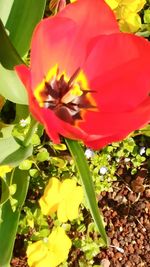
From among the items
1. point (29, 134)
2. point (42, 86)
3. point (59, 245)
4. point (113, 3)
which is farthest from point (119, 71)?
point (59, 245)

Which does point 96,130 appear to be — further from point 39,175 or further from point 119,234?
point 119,234

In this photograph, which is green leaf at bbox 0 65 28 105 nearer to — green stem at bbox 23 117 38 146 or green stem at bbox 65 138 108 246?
green stem at bbox 23 117 38 146

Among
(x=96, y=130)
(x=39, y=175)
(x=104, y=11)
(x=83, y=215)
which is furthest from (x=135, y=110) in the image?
(x=83, y=215)

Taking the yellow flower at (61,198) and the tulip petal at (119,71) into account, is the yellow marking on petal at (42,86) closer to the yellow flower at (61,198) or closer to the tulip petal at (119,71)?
the tulip petal at (119,71)

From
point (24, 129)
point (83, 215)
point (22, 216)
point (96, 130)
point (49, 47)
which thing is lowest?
point (83, 215)

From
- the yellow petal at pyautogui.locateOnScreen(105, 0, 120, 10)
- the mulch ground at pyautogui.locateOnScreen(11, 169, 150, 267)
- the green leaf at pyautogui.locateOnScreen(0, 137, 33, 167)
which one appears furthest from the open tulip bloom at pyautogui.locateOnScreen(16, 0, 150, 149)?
the mulch ground at pyautogui.locateOnScreen(11, 169, 150, 267)

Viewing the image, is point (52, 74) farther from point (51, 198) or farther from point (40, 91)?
point (51, 198)

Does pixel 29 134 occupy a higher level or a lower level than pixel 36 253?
higher
